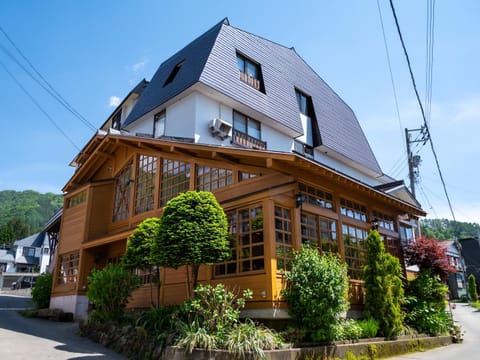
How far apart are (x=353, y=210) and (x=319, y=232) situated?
2317 mm

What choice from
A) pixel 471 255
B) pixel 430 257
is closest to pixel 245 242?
pixel 430 257

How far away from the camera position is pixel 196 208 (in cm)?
884

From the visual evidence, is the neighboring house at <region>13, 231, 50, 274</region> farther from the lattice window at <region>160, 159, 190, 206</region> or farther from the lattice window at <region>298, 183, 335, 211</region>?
the lattice window at <region>298, 183, 335, 211</region>

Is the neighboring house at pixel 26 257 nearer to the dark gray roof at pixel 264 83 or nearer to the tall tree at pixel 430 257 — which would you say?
the dark gray roof at pixel 264 83

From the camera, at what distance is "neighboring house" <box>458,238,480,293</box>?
44.2m

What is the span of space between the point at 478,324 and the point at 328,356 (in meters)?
13.7

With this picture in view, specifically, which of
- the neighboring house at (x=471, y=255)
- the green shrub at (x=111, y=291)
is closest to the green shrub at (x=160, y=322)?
the green shrub at (x=111, y=291)

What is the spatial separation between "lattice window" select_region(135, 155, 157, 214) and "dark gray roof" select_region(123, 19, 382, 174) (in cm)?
303

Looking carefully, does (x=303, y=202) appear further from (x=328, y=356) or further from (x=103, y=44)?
(x=103, y=44)

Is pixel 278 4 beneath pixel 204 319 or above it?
above

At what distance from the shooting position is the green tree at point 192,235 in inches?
331

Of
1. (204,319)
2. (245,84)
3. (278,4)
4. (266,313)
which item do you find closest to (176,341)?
(204,319)

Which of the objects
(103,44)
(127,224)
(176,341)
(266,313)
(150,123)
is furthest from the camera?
(150,123)

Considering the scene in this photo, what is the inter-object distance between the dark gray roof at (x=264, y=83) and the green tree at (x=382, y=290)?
329 inches
